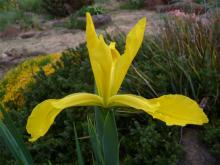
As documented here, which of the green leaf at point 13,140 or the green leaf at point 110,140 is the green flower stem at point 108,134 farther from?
the green leaf at point 13,140

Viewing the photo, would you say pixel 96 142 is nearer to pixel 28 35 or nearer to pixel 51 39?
pixel 51 39

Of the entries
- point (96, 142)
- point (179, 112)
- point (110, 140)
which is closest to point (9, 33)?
point (96, 142)

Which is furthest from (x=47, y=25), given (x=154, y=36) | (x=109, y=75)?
(x=109, y=75)

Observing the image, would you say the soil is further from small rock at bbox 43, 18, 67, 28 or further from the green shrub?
the green shrub

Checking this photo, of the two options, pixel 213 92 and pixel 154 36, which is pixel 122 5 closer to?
pixel 154 36

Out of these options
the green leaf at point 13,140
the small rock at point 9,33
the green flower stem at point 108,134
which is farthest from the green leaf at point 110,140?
the small rock at point 9,33
